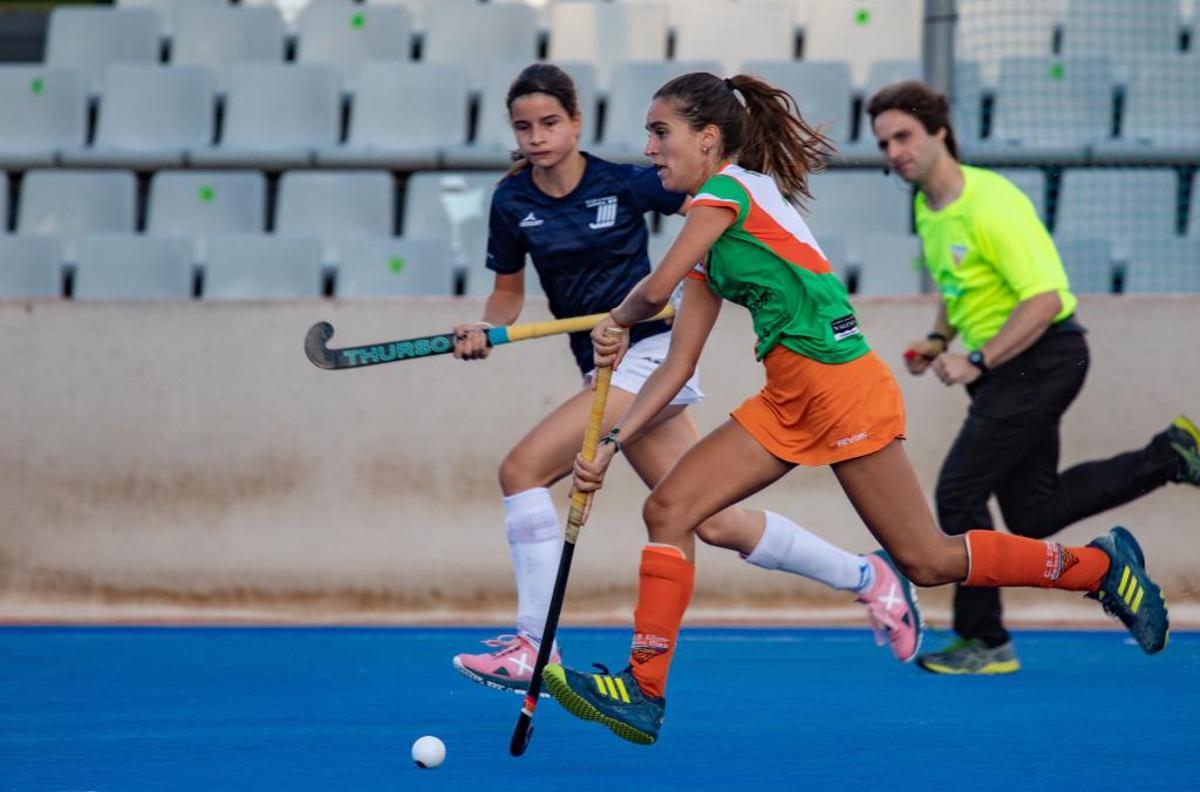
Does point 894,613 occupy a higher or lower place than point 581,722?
higher

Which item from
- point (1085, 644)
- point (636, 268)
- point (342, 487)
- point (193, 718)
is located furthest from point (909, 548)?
point (342, 487)

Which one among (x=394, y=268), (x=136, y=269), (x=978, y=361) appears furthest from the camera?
(x=136, y=269)

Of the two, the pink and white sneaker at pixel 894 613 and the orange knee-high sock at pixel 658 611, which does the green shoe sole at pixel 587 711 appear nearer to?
the orange knee-high sock at pixel 658 611

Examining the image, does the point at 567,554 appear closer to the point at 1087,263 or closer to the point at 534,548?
the point at 534,548

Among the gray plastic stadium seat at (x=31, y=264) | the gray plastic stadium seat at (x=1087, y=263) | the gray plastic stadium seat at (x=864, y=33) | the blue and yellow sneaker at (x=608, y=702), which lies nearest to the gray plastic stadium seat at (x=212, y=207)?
the gray plastic stadium seat at (x=31, y=264)

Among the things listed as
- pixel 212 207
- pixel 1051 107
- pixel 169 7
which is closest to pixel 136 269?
pixel 212 207

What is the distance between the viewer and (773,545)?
5383mm

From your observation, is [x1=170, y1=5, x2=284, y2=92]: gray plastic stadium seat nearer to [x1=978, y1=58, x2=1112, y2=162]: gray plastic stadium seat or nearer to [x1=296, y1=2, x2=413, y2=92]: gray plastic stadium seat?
[x1=296, y1=2, x2=413, y2=92]: gray plastic stadium seat

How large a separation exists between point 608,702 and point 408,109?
584 cm

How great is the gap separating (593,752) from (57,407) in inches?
153

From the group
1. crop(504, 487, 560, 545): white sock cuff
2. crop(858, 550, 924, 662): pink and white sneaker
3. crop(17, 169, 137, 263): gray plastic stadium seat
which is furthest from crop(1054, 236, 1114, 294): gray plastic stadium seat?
crop(17, 169, 137, 263): gray plastic stadium seat

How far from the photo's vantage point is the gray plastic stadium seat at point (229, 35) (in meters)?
10.2

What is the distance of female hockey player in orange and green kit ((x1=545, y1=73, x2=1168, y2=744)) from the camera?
4180 millimetres

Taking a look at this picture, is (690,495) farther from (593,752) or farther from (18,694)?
(18,694)
